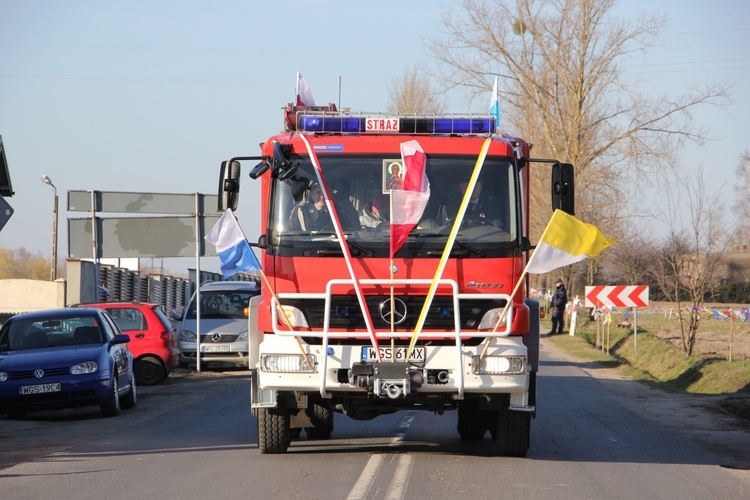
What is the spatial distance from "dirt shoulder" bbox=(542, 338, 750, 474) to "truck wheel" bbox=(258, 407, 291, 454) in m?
4.19

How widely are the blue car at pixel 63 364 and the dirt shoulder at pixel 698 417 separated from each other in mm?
7518

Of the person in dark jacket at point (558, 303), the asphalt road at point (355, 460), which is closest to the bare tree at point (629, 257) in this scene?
the person in dark jacket at point (558, 303)

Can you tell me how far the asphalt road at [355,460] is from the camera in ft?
26.6

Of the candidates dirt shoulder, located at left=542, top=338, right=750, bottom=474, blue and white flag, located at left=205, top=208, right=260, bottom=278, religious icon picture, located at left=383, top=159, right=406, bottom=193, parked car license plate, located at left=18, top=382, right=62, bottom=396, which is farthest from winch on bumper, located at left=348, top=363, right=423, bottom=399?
parked car license plate, located at left=18, top=382, right=62, bottom=396

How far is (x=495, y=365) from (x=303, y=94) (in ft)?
14.4

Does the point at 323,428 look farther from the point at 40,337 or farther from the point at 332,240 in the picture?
the point at 40,337

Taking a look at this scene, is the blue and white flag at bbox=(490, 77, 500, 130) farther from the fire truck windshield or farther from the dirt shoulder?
the dirt shoulder

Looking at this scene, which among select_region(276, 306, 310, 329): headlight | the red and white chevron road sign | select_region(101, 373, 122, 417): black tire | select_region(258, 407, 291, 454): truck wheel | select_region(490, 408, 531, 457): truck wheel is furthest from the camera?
the red and white chevron road sign

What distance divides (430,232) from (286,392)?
203 centimetres

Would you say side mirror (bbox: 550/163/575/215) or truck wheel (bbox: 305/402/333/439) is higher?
side mirror (bbox: 550/163/575/215)

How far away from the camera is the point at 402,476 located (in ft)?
28.3

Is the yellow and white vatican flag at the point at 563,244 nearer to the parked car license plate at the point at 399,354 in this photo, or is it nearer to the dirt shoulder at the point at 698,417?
the parked car license plate at the point at 399,354

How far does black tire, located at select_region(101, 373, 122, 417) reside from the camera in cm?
1416

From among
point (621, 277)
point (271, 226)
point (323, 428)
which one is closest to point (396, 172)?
point (271, 226)
